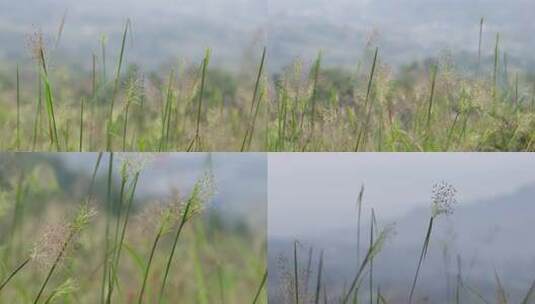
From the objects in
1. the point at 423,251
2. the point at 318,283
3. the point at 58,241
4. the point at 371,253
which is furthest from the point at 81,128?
the point at 423,251

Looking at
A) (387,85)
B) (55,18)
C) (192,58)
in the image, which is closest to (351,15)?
(387,85)

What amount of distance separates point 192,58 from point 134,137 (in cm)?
36

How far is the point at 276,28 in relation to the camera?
3.06 meters

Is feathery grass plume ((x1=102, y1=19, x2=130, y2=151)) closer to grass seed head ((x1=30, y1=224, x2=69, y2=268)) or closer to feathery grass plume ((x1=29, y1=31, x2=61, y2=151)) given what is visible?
feathery grass plume ((x1=29, y1=31, x2=61, y2=151))

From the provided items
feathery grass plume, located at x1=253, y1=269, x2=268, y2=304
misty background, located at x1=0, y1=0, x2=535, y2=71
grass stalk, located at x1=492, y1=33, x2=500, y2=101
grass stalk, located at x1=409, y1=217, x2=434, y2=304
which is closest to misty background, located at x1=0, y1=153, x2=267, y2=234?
feathery grass plume, located at x1=253, y1=269, x2=268, y2=304

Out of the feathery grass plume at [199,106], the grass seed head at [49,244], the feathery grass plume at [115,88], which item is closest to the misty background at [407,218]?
the feathery grass plume at [199,106]

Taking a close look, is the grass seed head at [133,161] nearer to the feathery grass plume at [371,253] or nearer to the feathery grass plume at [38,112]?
the feathery grass plume at [38,112]

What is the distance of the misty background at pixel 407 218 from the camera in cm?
303

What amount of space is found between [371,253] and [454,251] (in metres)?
0.31

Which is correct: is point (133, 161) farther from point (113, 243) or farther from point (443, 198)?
point (443, 198)

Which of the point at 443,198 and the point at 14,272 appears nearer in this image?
the point at 14,272

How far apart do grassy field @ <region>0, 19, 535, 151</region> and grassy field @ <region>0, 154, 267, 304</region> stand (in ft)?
0.46

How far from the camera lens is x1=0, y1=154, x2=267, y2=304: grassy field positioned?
116 inches

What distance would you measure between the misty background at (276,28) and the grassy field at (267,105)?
1.3 inches
